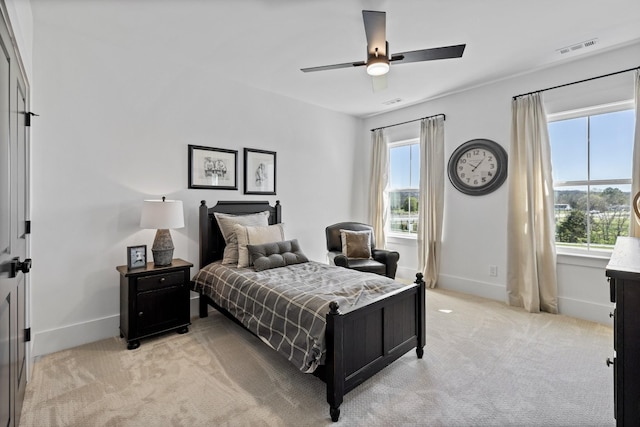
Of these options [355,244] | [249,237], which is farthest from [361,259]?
[249,237]

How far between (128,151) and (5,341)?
6.95ft

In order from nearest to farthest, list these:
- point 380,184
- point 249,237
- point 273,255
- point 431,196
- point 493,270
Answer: point 273,255, point 249,237, point 493,270, point 431,196, point 380,184

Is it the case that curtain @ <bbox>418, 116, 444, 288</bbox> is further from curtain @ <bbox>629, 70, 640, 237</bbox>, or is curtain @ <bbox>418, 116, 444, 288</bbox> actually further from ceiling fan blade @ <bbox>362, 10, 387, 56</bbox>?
ceiling fan blade @ <bbox>362, 10, 387, 56</bbox>

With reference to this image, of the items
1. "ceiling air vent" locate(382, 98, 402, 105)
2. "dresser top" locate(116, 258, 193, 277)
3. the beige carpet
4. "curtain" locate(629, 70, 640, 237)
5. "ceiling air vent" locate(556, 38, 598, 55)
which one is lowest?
the beige carpet

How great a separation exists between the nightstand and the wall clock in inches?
145

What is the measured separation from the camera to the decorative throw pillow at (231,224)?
3.31m

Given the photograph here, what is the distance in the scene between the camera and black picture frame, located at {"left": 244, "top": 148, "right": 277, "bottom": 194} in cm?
395

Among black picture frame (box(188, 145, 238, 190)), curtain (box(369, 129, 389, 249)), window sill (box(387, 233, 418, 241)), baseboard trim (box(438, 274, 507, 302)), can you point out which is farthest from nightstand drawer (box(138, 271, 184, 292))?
baseboard trim (box(438, 274, 507, 302))

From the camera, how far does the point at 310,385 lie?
2.13 m

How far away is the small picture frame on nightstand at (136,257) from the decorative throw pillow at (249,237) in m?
0.89

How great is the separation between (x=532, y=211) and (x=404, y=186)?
6.46 ft

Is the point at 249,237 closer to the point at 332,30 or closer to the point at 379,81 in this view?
the point at 379,81

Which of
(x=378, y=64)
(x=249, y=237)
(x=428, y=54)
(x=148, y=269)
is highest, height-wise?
(x=428, y=54)

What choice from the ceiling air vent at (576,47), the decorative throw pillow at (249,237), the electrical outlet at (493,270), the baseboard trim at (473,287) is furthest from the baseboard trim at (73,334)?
the ceiling air vent at (576,47)
